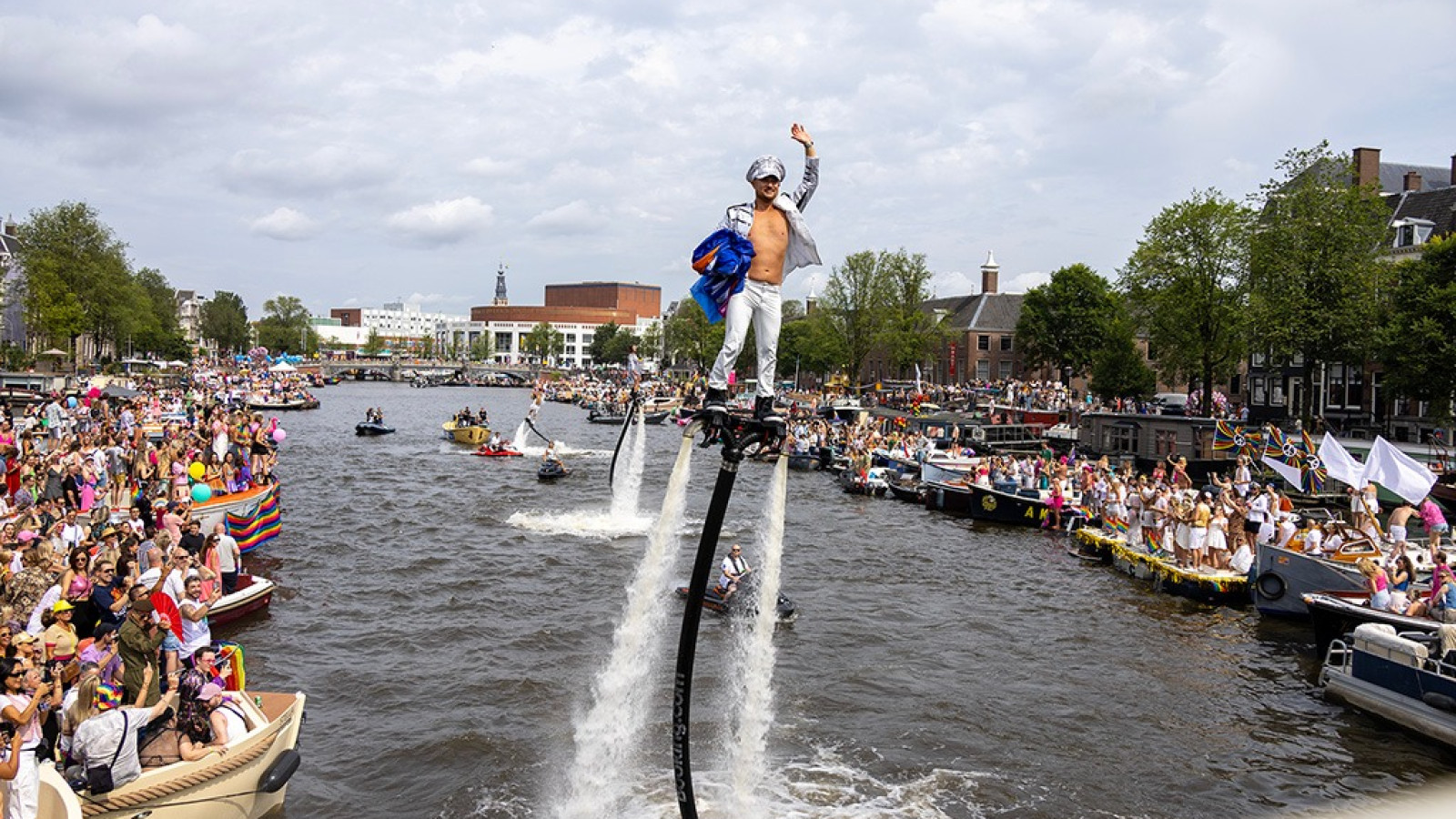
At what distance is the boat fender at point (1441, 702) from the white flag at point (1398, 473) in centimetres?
674

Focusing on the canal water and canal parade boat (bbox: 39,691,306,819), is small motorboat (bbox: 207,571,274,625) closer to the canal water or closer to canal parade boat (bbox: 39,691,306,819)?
the canal water

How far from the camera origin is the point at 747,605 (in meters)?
24.7

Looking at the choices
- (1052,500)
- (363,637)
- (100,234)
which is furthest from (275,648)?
(100,234)

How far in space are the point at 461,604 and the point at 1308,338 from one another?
45324 millimetres

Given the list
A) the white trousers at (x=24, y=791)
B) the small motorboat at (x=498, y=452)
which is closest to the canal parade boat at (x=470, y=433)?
the small motorboat at (x=498, y=452)

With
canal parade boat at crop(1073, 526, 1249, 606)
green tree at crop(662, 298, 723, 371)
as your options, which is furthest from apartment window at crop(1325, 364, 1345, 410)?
green tree at crop(662, 298, 723, 371)

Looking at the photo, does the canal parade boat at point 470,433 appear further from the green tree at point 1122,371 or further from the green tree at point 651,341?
the green tree at point 651,341

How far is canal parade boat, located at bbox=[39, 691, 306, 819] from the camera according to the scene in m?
10.5

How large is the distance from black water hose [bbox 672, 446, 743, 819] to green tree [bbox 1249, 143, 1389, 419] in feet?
174

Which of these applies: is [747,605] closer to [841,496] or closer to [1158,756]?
[1158,756]

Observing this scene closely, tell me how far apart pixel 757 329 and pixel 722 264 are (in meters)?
0.52

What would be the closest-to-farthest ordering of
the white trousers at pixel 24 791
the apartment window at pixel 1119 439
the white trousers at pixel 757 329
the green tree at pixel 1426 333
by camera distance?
the white trousers at pixel 757 329, the white trousers at pixel 24 791, the green tree at pixel 1426 333, the apartment window at pixel 1119 439

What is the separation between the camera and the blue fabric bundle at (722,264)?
698 cm

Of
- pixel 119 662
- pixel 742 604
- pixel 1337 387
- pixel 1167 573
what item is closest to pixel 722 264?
pixel 119 662
